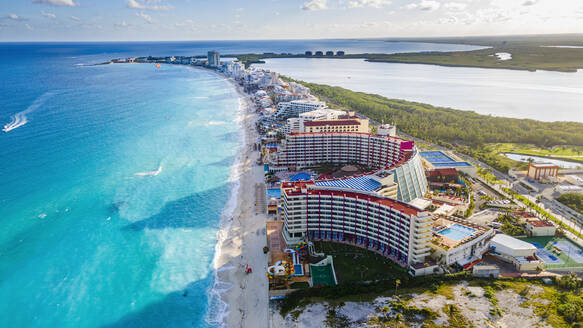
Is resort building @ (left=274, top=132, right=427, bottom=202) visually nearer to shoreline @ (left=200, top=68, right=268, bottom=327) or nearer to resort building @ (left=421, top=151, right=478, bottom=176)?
resort building @ (left=421, top=151, right=478, bottom=176)

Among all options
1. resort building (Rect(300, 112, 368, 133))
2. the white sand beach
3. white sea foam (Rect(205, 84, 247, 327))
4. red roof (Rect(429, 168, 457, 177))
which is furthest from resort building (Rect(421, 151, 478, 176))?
white sea foam (Rect(205, 84, 247, 327))

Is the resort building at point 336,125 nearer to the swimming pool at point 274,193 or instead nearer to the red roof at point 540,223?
the swimming pool at point 274,193

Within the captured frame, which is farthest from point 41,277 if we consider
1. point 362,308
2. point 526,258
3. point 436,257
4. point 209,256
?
point 526,258

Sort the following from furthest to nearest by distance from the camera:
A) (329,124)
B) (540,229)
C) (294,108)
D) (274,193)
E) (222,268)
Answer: (294,108) < (329,124) < (274,193) < (540,229) < (222,268)

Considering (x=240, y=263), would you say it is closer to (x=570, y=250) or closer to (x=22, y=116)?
(x=570, y=250)

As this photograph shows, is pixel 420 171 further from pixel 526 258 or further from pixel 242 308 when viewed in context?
pixel 242 308

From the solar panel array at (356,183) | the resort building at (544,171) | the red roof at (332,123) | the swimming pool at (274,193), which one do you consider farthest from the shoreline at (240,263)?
the resort building at (544,171)

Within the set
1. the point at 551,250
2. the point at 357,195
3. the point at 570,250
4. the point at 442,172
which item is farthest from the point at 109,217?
the point at 570,250
